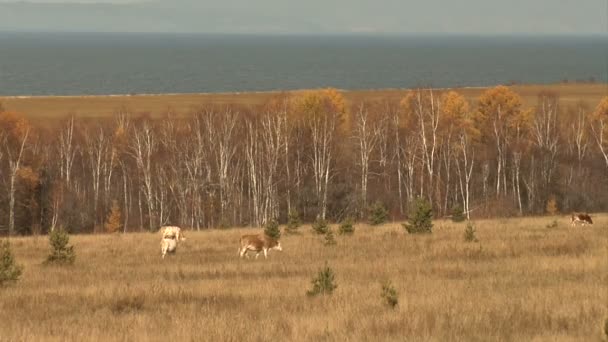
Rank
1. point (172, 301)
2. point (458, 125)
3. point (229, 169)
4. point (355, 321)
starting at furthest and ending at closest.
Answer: point (458, 125), point (229, 169), point (172, 301), point (355, 321)

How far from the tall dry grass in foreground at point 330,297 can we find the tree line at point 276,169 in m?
29.1

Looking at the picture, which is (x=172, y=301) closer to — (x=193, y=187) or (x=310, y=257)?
(x=310, y=257)

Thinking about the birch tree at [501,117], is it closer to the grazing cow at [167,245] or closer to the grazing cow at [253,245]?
the grazing cow at [253,245]

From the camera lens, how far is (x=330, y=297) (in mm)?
15266

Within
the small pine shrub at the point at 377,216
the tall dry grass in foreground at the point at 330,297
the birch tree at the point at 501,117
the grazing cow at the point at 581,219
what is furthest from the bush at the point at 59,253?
the birch tree at the point at 501,117

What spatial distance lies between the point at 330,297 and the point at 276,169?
46.7m

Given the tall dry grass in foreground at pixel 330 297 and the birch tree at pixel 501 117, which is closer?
the tall dry grass in foreground at pixel 330 297

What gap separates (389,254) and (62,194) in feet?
125

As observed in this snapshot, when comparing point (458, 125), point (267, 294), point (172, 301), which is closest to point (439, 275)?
point (267, 294)

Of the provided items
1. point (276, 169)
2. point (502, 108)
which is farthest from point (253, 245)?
point (502, 108)

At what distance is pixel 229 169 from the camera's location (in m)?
62.8

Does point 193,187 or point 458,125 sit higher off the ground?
point 458,125

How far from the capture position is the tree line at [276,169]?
5662 centimetres

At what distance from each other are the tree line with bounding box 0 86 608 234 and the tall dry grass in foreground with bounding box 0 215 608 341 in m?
29.1
